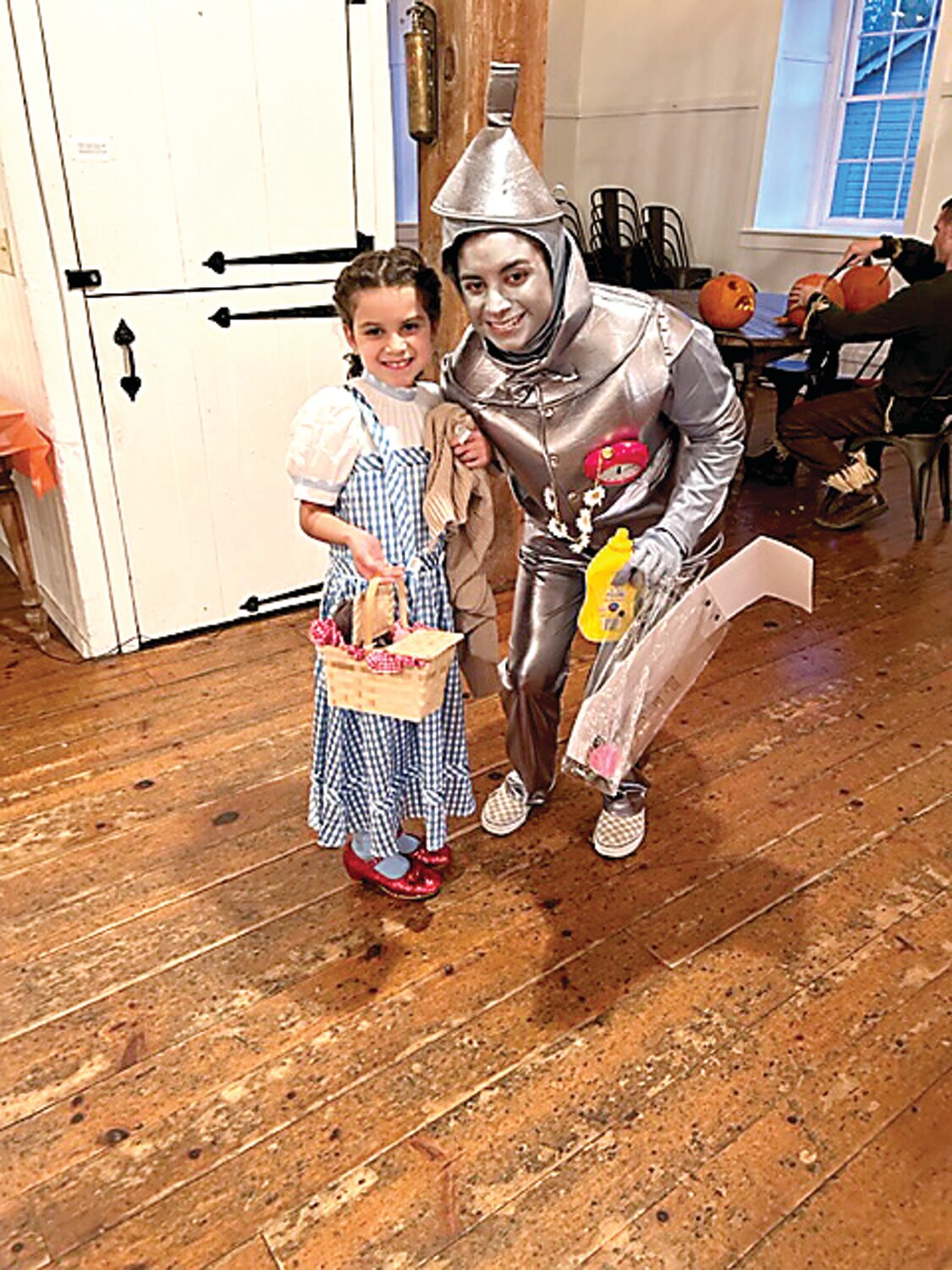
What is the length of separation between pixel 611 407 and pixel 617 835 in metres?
0.90

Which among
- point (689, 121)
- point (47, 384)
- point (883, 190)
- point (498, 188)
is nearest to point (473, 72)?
point (47, 384)

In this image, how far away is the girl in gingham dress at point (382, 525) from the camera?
1.52 m

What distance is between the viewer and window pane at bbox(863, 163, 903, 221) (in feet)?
19.9

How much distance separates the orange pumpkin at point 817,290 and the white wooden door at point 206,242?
207 cm

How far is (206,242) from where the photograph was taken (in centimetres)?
267

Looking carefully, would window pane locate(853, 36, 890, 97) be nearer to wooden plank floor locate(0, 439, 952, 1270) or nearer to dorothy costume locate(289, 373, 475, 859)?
wooden plank floor locate(0, 439, 952, 1270)

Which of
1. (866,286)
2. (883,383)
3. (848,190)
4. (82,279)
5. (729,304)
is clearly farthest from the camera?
(848,190)

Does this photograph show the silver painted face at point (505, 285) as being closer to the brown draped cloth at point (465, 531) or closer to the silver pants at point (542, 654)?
the brown draped cloth at point (465, 531)

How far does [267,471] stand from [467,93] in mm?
1201

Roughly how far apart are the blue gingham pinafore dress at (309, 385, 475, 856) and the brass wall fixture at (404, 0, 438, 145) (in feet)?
5.50

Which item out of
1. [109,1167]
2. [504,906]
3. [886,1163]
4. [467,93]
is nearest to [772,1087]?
[886,1163]

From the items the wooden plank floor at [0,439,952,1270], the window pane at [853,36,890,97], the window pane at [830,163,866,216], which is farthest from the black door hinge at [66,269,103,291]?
the window pane at [853,36,890,97]

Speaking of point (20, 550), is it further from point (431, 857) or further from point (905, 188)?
point (905, 188)

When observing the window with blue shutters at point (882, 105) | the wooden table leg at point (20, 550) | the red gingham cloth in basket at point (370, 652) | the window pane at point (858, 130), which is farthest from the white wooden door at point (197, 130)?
the window pane at point (858, 130)
